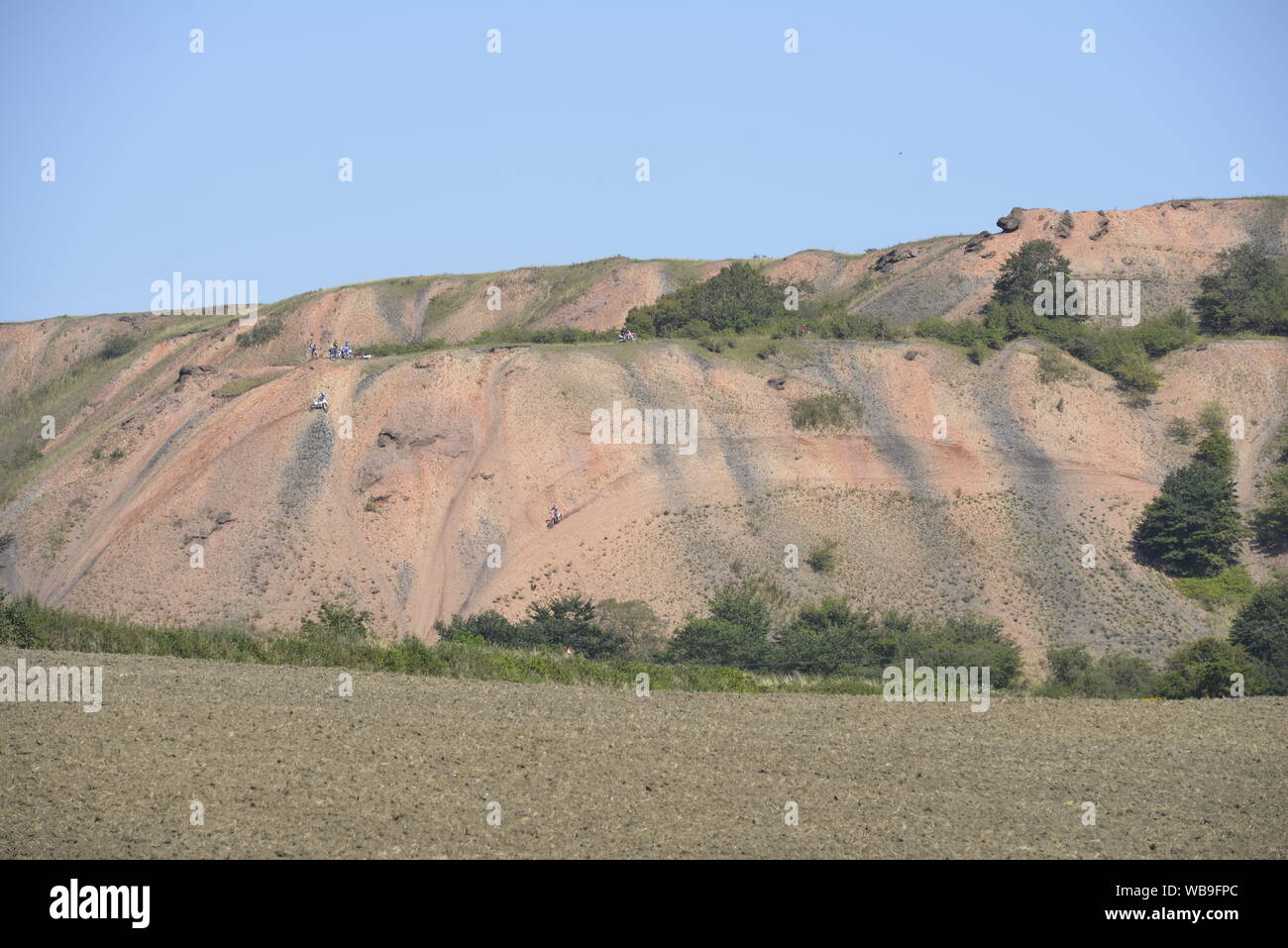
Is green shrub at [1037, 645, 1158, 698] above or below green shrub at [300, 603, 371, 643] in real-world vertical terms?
below

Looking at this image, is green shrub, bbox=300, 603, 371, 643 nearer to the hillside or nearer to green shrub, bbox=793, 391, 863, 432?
the hillside

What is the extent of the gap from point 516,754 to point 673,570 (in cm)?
3119

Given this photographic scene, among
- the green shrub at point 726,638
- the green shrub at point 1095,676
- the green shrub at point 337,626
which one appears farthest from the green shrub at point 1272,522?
the green shrub at point 337,626

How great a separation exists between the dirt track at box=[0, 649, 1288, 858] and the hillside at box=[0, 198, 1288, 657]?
2358 cm

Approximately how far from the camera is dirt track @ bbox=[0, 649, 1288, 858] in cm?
1828

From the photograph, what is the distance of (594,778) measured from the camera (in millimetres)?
21703

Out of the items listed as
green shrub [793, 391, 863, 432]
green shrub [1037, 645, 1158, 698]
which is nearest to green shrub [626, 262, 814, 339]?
green shrub [793, 391, 863, 432]

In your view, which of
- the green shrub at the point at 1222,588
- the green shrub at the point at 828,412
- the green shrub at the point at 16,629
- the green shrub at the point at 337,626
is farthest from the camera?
the green shrub at the point at 828,412

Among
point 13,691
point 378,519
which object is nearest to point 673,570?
point 378,519

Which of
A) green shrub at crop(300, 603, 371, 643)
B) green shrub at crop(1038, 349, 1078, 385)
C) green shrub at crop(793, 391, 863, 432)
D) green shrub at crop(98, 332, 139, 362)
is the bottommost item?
green shrub at crop(300, 603, 371, 643)

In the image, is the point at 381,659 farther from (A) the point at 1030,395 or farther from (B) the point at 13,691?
(A) the point at 1030,395

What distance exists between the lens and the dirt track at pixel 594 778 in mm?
18281

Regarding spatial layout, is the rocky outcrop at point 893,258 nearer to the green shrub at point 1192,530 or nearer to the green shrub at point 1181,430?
the green shrub at point 1181,430

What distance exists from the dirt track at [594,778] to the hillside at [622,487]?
23584 mm
